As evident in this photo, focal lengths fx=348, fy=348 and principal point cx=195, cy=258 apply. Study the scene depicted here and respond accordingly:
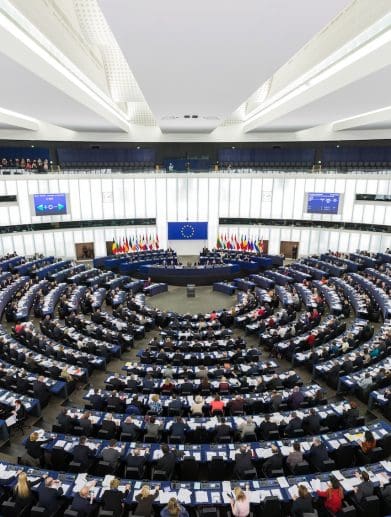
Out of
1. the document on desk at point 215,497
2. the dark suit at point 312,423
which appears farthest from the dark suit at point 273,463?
the dark suit at point 312,423

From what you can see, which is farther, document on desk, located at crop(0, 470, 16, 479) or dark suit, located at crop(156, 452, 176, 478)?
dark suit, located at crop(156, 452, 176, 478)

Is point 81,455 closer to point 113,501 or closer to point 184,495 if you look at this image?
point 113,501

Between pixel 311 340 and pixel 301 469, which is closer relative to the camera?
pixel 301 469

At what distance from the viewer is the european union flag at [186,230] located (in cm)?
3500

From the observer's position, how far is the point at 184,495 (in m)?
7.65

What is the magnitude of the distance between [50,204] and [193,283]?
15270 millimetres

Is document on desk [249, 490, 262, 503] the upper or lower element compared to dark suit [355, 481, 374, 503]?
lower

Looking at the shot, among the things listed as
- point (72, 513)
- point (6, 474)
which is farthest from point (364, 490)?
point (6, 474)

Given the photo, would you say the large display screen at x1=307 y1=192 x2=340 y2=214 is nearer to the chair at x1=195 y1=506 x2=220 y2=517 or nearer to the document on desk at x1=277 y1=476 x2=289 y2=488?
the document on desk at x1=277 y1=476 x2=289 y2=488

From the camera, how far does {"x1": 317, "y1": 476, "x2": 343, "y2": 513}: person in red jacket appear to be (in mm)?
7207

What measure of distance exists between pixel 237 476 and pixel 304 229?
91.8 ft

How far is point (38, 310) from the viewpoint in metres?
19.8

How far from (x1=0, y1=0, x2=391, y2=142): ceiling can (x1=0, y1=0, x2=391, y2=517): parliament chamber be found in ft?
0.31

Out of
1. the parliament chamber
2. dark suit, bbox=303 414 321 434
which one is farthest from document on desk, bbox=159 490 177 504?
dark suit, bbox=303 414 321 434
